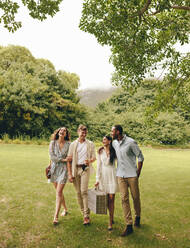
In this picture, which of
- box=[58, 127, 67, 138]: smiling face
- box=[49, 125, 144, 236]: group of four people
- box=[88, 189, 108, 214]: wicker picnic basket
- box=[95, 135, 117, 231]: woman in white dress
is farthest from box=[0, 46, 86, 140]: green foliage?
box=[88, 189, 108, 214]: wicker picnic basket

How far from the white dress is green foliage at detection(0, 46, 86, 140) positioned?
55.9ft

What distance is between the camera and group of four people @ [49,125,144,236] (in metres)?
4.63

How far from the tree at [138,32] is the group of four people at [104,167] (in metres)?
3.24

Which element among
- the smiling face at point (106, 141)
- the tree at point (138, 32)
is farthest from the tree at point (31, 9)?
the smiling face at point (106, 141)

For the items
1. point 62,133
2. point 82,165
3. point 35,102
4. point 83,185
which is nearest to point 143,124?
point 35,102

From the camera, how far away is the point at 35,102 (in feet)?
72.0

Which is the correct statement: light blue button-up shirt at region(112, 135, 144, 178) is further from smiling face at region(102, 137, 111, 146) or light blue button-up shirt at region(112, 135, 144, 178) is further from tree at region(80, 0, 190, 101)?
tree at region(80, 0, 190, 101)

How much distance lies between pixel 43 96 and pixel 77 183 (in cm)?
1920

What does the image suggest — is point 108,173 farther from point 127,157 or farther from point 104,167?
point 127,157

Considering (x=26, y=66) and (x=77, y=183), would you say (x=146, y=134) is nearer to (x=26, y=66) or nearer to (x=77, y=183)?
(x=26, y=66)

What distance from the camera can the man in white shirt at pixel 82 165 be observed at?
4906 mm

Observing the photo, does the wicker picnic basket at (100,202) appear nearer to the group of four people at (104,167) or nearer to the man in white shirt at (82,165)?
the group of four people at (104,167)

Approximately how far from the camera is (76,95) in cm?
2836

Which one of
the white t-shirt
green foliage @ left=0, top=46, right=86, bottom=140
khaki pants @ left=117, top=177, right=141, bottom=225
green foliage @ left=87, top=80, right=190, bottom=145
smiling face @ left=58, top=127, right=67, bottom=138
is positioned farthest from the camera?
green foliage @ left=87, top=80, right=190, bottom=145
